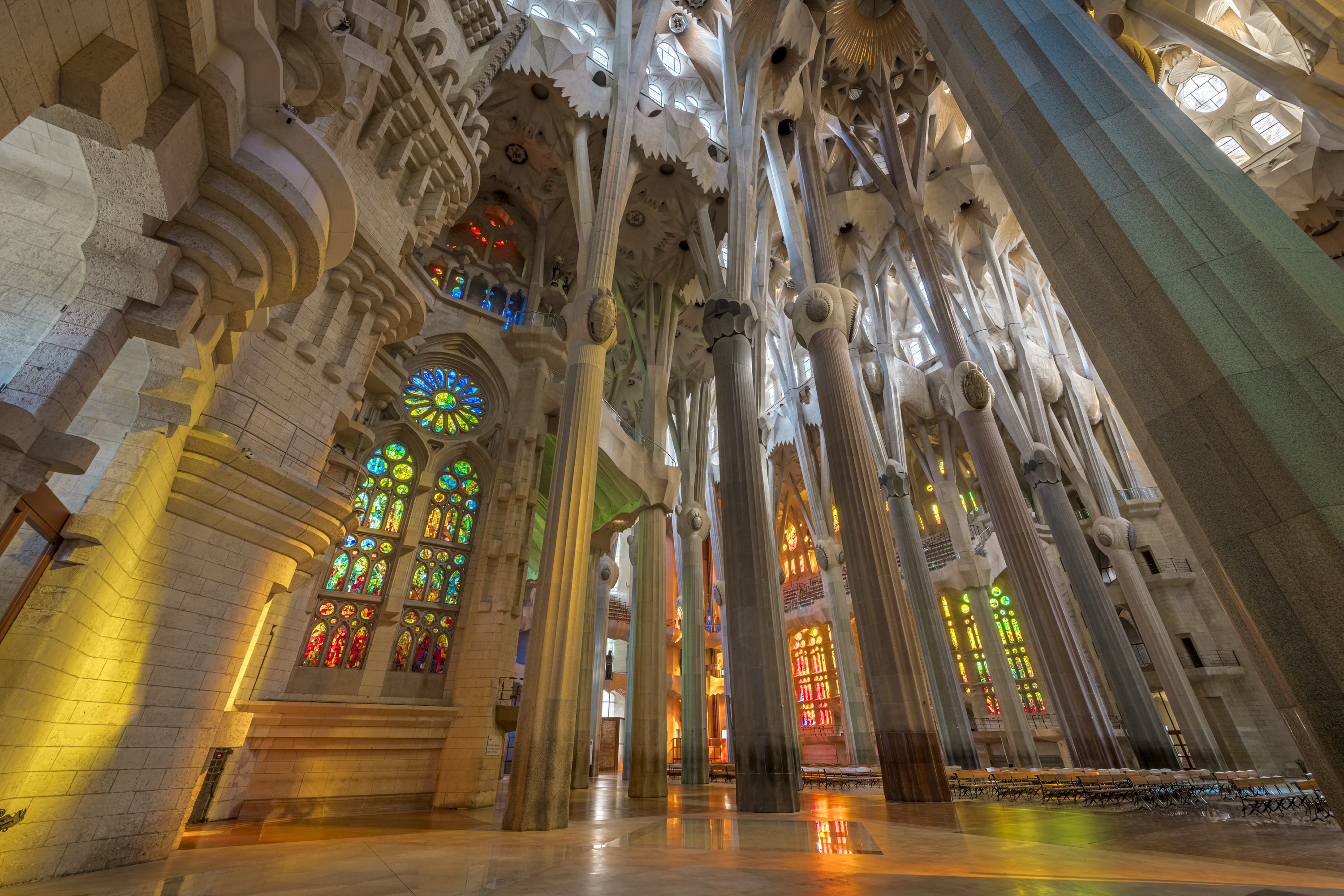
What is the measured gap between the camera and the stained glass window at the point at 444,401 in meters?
12.2

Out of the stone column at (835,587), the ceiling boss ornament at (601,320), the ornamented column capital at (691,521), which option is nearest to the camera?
the ceiling boss ornament at (601,320)

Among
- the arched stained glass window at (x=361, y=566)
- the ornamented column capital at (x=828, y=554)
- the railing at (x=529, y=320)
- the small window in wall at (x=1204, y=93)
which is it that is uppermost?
the small window in wall at (x=1204, y=93)

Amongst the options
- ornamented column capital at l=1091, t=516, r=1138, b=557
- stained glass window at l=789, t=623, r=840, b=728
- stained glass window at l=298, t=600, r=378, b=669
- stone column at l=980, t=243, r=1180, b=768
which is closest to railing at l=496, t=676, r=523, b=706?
stained glass window at l=298, t=600, r=378, b=669

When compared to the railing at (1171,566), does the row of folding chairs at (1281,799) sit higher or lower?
lower

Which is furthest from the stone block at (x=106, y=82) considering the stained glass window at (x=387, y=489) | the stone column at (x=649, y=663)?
the stone column at (x=649, y=663)

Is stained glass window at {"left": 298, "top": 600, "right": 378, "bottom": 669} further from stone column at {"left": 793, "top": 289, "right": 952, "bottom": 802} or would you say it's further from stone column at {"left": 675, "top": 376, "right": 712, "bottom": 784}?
stone column at {"left": 793, "top": 289, "right": 952, "bottom": 802}

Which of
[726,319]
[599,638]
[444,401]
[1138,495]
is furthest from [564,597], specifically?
[1138,495]

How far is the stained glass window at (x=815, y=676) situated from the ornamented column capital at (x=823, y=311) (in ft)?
59.3

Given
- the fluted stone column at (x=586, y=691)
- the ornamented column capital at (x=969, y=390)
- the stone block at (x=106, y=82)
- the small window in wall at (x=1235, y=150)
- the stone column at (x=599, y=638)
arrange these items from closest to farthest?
the stone block at (x=106, y=82) → the fluted stone column at (x=586, y=691) → the ornamented column capital at (x=969, y=390) → the stone column at (x=599, y=638) → the small window in wall at (x=1235, y=150)

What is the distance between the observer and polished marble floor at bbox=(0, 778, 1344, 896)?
8.17 ft

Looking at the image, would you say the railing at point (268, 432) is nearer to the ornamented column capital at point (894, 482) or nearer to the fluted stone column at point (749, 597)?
the fluted stone column at point (749, 597)

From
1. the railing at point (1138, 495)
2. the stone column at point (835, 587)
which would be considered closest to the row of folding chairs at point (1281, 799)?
the stone column at point (835, 587)

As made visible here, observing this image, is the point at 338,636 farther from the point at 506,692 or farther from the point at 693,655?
the point at 693,655

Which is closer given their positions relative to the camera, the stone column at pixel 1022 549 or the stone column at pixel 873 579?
the stone column at pixel 873 579
